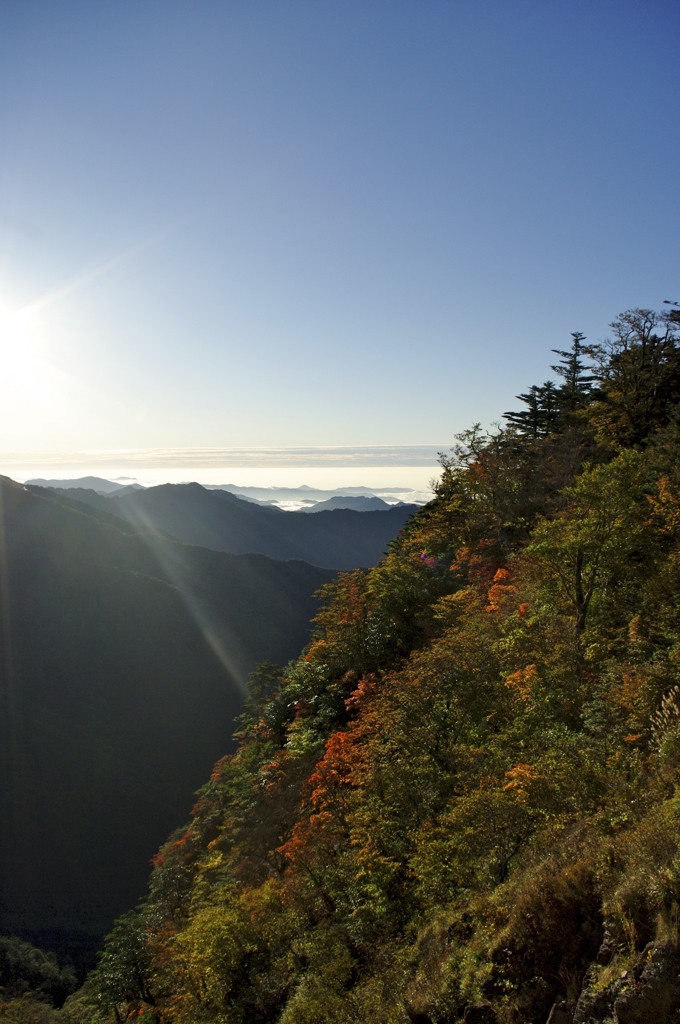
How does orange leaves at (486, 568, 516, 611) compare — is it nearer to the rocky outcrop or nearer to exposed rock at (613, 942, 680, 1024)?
the rocky outcrop

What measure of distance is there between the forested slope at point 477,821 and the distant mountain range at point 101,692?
69255 millimetres

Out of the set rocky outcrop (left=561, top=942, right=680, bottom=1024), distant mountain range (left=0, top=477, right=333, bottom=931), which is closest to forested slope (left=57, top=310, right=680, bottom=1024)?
rocky outcrop (left=561, top=942, right=680, bottom=1024)

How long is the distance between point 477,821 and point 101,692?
12750 cm

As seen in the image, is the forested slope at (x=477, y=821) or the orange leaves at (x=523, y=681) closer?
the forested slope at (x=477, y=821)

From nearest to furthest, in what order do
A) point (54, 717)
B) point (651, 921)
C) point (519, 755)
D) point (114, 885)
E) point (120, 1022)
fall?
point (651, 921)
point (519, 755)
point (120, 1022)
point (114, 885)
point (54, 717)

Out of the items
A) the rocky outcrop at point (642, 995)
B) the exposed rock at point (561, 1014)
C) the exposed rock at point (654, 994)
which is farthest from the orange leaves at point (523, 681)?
the exposed rock at point (654, 994)

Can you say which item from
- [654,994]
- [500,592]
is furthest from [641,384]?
[654,994]

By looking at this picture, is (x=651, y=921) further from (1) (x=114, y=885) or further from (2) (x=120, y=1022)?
(1) (x=114, y=885)

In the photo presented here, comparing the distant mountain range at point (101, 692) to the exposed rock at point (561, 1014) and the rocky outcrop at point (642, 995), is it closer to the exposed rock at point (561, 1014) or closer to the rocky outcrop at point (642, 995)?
the exposed rock at point (561, 1014)

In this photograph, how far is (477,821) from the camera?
34.2 ft

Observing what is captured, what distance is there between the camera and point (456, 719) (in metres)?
15.4

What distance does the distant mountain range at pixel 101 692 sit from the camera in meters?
84.4

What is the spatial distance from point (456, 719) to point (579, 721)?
3.72 meters

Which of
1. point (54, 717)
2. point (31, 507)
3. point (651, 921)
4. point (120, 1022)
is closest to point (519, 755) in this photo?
point (651, 921)
